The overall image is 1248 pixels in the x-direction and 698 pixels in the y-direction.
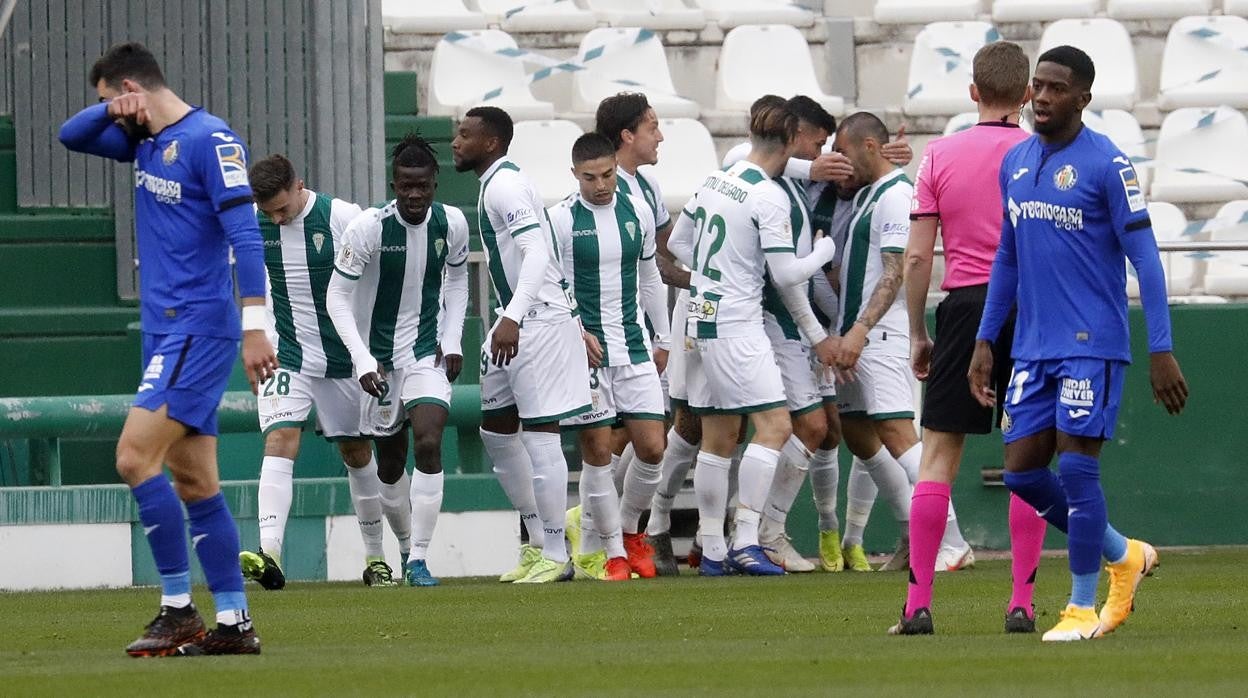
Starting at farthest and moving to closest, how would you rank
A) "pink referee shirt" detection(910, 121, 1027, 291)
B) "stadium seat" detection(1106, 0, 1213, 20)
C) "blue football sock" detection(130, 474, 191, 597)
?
"stadium seat" detection(1106, 0, 1213, 20)
"pink referee shirt" detection(910, 121, 1027, 291)
"blue football sock" detection(130, 474, 191, 597)

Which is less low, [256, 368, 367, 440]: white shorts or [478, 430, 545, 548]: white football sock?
[256, 368, 367, 440]: white shorts

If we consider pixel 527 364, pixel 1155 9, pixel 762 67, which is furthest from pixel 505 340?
pixel 1155 9

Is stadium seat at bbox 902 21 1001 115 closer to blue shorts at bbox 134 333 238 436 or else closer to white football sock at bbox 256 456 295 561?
white football sock at bbox 256 456 295 561

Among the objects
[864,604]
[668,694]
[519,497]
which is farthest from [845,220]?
[668,694]

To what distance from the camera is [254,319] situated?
6.47 meters

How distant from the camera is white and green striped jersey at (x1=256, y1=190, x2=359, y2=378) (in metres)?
10.4

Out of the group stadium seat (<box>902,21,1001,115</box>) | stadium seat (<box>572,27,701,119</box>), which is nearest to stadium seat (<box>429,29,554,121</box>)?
stadium seat (<box>572,27,701,119</box>)

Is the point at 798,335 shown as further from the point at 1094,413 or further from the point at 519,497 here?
the point at 1094,413

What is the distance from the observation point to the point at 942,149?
7.36 meters

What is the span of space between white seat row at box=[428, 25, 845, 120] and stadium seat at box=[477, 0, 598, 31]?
376 mm

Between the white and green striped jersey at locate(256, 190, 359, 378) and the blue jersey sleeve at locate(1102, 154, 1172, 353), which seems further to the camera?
the white and green striped jersey at locate(256, 190, 359, 378)

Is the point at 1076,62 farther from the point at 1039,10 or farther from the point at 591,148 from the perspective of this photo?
the point at 1039,10

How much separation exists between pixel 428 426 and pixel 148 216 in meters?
3.59

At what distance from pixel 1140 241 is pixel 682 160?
9222 millimetres
